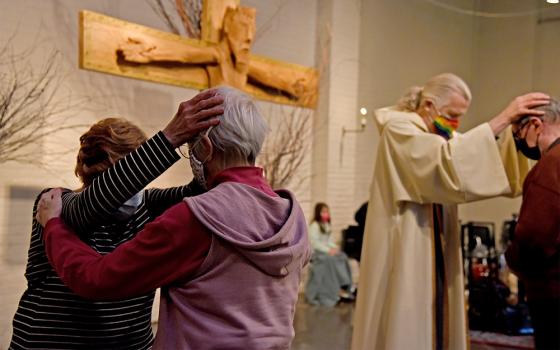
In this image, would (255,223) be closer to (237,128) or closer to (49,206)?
(237,128)

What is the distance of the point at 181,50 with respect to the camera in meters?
4.75

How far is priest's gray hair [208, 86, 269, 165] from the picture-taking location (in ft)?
4.97

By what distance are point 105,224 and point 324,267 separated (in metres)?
5.20

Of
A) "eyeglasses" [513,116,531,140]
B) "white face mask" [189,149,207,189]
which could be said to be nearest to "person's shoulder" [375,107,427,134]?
"eyeglasses" [513,116,531,140]

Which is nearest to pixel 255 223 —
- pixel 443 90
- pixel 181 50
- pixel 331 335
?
pixel 443 90

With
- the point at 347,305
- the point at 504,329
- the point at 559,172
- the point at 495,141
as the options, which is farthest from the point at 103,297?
the point at 347,305

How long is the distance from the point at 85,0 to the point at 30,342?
3.31 m

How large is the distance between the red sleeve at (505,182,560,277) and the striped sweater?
1.21m

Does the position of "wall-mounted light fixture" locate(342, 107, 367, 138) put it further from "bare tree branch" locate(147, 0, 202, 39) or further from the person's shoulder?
the person's shoulder

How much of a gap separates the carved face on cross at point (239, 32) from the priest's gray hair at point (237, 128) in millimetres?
3402

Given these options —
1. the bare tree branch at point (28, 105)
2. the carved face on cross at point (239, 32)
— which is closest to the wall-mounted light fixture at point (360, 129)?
the carved face on cross at point (239, 32)

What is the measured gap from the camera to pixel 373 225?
3057 millimetres

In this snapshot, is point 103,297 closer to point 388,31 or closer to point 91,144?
point 91,144

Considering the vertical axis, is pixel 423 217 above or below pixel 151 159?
below
